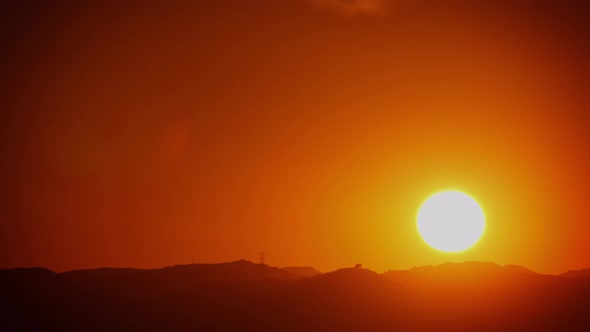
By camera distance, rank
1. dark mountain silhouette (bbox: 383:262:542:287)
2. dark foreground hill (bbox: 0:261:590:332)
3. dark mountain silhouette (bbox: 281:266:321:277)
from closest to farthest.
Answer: dark foreground hill (bbox: 0:261:590:332) < dark mountain silhouette (bbox: 383:262:542:287) < dark mountain silhouette (bbox: 281:266:321:277)

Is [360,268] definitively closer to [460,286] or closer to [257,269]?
[460,286]

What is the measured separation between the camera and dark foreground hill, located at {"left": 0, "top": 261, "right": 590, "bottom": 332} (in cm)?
7562

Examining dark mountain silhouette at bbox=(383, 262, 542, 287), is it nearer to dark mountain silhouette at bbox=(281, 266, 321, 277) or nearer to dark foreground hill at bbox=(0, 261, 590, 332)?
dark foreground hill at bbox=(0, 261, 590, 332)

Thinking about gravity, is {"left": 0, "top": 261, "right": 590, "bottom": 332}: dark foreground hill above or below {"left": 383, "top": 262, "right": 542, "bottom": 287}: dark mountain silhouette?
below

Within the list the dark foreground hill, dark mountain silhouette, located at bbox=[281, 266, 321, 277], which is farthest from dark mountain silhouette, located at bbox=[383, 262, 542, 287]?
dark mountain silhouette, located at bbox=[281, 266, 321, 277]

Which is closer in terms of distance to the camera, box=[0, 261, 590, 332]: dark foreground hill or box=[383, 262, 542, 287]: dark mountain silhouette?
box=[0, 261, 590, 332]: dark foreground hill

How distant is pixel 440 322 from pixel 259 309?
22140mm

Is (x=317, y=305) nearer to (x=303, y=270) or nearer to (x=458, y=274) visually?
(x=458, y=274)

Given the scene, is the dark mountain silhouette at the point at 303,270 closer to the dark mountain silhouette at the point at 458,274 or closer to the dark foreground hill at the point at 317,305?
the dark mountain silhouette at the point at 458,274

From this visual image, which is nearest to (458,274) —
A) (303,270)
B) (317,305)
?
(317,305)

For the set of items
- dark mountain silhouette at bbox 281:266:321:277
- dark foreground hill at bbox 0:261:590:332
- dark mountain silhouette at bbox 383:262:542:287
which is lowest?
dark foreground hill at bbox 0:261:590:332

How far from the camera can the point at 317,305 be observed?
257 feet

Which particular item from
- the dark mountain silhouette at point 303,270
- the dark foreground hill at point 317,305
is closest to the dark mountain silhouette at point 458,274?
the dark foreground hill at point 317,305

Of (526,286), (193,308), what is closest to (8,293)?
(193,308)
